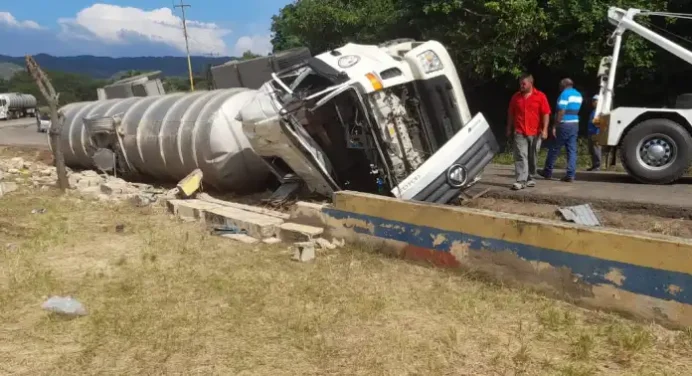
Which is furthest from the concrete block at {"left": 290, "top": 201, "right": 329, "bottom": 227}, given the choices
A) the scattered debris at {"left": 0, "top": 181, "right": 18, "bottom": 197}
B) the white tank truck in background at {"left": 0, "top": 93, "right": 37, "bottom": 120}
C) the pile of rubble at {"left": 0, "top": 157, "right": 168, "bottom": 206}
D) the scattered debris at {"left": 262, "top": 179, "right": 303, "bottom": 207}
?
the white tank truck in background at {"left": 0, "top": 93, "right": 37, "bottom": 120}

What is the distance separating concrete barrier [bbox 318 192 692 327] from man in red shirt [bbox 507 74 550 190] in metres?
2.75

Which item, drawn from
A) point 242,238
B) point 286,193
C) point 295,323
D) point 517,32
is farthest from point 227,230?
point 517,32

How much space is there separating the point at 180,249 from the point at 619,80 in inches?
479

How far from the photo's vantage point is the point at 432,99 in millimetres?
8242

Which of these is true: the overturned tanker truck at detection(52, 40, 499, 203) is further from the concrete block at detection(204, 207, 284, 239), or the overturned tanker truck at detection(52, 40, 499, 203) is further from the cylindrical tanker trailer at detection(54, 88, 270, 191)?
the cylindrical tanker trailer at detection(54, 88, 270, 191)

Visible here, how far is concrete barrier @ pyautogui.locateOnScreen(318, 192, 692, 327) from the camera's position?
442 cm

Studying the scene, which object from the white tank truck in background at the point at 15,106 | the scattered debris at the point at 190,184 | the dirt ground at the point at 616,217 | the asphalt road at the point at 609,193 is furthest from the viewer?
the white tank truck in background at the point at 15,106

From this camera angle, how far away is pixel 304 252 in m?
6.49

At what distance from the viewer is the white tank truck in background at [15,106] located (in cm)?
4647

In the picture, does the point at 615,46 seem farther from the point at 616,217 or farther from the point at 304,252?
the point at 304,252

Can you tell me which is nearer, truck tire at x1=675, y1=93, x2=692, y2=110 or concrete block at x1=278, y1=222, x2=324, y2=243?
concrete block at x1=278, y1=222, x2=324, y2=243

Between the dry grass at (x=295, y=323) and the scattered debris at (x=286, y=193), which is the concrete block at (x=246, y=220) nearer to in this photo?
the dry grass at (x=295, y=323)

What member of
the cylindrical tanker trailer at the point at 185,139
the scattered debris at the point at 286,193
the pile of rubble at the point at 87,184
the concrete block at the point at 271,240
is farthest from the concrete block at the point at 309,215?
the pile of rubble at the point at 87,184

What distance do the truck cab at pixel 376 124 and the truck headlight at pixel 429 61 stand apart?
16 mm
